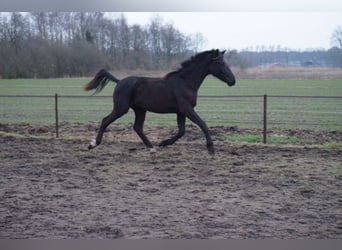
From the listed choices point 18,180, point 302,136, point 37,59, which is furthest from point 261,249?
point 37,59

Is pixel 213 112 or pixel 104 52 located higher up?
→ pixel 104 52

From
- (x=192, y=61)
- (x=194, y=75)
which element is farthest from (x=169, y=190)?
(x=192, y=61)

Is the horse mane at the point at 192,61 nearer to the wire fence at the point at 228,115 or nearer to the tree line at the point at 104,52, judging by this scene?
the tree line at the point at 104,52

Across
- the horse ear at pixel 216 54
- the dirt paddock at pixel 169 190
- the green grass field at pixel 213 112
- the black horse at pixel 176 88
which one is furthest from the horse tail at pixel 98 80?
the horse ear at pixel 216 54

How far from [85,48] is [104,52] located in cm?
84

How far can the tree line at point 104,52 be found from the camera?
252 inches

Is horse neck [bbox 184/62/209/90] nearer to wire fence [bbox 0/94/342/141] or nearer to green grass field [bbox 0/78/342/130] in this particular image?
green grass field [bbox 0/78/342/130]

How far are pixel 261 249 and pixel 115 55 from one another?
11397mm

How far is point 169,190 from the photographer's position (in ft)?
15.5

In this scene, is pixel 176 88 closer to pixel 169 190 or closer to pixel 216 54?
pixel 216 54

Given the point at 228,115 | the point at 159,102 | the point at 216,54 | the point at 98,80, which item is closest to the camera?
the point at 216,54

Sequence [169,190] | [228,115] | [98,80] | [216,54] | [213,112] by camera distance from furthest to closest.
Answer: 1. [213,112]
2. [228,115]
3. [98,80]
4. [216,54]
5. [169,190]

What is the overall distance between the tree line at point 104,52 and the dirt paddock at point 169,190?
155 centimetres

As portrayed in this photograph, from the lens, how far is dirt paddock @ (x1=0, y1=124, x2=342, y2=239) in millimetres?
3404
